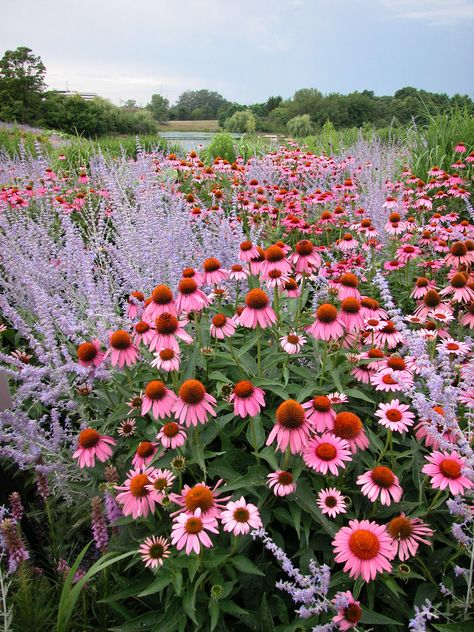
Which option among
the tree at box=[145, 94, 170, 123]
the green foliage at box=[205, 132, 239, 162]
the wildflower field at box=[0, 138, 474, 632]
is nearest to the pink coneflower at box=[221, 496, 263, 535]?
the wildflower field at box=[0, 138, 474, 632]

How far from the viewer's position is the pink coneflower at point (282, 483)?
1.42 metres

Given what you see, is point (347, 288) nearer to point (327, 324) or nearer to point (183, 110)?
point (327, 324)

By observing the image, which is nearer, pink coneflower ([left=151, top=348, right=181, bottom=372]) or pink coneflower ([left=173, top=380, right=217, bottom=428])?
pink coneflower ([left=173, top=380, right=217, bottom=428])

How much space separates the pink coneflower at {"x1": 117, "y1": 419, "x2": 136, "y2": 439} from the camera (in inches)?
74.0

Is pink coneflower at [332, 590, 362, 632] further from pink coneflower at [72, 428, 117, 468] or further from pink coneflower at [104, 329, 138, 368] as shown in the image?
pink coneflower at [104, 329, 138, 368]

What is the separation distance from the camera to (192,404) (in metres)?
1.52

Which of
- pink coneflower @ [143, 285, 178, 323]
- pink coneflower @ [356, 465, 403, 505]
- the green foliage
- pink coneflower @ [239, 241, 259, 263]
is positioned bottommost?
pink coneflower @ [356, 465, 403, 505]

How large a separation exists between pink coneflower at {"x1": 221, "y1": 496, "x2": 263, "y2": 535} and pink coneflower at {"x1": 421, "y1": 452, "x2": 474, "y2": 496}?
0.53m

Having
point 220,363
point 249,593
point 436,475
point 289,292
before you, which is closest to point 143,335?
point 220,363

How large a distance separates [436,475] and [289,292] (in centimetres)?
107

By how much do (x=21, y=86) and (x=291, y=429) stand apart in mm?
36883

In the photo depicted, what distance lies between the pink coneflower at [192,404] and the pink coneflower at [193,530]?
11.3 inches

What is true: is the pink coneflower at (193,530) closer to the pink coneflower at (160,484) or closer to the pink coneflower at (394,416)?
the pink coneflower at (160,484)

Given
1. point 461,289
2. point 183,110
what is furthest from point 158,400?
point 183,110
